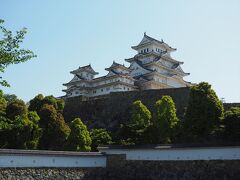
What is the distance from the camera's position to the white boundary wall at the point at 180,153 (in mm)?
16141

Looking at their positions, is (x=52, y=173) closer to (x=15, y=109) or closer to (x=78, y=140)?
(x=78, y=140)

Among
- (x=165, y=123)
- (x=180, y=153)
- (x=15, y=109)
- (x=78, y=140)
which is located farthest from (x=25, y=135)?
(x=180, y=153)

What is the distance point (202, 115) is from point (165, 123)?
2503 millimetres

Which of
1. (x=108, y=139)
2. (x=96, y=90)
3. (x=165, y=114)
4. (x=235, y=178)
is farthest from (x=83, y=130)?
(x=96, y=90)

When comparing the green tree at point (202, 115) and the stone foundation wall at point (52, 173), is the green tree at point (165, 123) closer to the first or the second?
the green tree at point (202, 115)

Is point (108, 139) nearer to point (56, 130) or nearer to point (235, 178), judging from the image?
point (56, 130)

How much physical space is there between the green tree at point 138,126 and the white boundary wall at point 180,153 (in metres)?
2.67

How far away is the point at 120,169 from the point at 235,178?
5.79 m

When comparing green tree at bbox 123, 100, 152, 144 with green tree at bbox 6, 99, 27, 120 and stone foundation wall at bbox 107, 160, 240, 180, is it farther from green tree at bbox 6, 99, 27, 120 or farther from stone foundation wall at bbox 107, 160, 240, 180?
green tree at bbox 6, 99, 27, 120

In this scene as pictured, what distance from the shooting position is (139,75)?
40.7 meters

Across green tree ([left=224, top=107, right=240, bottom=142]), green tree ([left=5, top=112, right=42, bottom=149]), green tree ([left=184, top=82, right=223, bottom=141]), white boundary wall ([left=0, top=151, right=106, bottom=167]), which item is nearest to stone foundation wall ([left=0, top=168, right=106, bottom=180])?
white boundary wall ([left=0, top=151, right=106, bottom=167])

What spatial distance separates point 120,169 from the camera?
18297 millimetres

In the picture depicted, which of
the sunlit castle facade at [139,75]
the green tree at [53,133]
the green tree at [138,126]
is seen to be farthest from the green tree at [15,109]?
the sunlit castle facade at [139,75]

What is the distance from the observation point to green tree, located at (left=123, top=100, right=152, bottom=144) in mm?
21578
